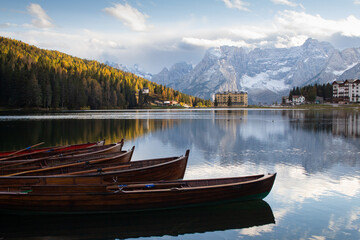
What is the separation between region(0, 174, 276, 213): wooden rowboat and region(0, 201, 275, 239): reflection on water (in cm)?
46

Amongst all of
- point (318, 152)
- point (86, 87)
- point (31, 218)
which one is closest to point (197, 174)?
point (31, 218)

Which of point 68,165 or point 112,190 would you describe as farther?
point 68,165

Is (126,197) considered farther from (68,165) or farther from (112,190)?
(68,165)

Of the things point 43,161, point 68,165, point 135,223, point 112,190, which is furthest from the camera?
point 43,161

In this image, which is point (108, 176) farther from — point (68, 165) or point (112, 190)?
point (68, 165)

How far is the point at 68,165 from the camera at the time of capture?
2005cm

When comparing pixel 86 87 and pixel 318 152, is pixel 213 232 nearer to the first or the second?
pixel 318 152

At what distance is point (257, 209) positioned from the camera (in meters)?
17.8

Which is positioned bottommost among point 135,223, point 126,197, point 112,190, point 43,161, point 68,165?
point 135,223

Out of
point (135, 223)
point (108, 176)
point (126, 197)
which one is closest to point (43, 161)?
point (108, 176)

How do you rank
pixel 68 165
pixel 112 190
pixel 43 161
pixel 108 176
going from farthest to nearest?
pixel 43 161, pixel 68 165, pixel 108 176, pixel 112 190

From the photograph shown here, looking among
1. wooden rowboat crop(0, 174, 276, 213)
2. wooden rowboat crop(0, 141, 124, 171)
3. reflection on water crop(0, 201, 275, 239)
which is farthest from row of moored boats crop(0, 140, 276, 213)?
wooden rowboat crop(0, 141, 124, 171)

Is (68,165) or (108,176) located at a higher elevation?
(68,165)

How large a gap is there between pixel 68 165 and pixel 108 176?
3732mm
